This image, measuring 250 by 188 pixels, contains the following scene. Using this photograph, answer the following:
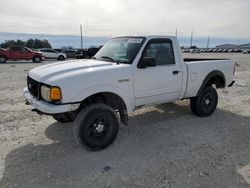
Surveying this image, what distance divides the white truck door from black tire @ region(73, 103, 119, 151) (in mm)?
733

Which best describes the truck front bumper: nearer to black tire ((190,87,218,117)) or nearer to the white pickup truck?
the white pickup truck

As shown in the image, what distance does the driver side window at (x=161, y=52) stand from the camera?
4934 millimetres

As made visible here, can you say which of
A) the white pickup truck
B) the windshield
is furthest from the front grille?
the windshield

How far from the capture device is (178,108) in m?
6.89

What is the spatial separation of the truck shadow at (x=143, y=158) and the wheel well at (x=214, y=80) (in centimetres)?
100

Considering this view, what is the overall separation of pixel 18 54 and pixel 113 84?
24.3m

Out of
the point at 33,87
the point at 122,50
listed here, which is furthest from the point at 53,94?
the point at 122,50

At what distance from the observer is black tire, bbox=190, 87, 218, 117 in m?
6.00

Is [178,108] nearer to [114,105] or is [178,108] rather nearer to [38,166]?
[114,105]

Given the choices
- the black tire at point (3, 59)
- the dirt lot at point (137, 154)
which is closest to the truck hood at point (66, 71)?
the dirt lot at point (137, 154)

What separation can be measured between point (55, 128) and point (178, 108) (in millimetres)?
3355

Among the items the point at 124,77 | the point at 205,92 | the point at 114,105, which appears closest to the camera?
the point at 124,77

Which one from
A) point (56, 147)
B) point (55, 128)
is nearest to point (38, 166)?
point (56, 147)

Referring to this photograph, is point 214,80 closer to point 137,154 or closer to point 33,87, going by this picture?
point 137,154
